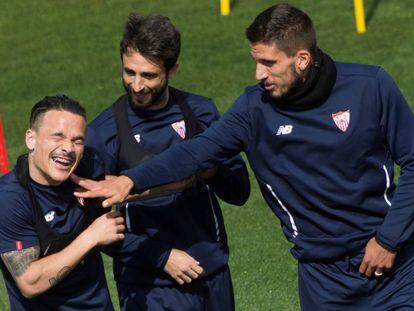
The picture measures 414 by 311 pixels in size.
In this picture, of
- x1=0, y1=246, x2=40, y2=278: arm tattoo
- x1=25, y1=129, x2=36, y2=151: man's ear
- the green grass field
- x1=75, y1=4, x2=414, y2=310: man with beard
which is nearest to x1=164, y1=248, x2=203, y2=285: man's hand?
x1=75, y1=4, x2=414, y2=310: man with beard

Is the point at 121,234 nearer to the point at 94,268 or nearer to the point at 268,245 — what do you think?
the point at 94,268

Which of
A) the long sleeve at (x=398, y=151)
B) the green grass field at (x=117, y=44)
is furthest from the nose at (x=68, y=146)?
the green grass field at (x=117, y=44)

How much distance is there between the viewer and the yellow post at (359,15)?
1665 centimetres

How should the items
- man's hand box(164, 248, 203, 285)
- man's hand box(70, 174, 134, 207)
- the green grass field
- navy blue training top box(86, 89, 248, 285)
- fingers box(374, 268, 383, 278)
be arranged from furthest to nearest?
the green grass field → navy blue training top box(86, 89, 248, 285) → man's hand box(164, 248, 203, 285) → fingers box(374, 268, 383, 278) → man's hand box(70, 174, 134, 207)

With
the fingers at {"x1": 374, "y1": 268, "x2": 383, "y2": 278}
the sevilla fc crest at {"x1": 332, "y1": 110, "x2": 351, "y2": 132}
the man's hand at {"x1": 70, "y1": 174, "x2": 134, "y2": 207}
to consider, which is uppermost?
the sevilla fc crest at {"x1": 332, "y1": 110, "x2": 351, "y2": 132}

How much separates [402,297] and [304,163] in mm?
935

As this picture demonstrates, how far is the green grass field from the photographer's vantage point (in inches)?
632

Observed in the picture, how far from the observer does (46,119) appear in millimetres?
6363

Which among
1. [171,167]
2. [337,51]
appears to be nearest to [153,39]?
[171,167]

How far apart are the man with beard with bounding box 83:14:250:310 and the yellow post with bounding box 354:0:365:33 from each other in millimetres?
9865

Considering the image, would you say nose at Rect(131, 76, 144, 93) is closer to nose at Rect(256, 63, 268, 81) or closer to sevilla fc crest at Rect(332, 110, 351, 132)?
nose at Rect(256, 63, 268, 81)

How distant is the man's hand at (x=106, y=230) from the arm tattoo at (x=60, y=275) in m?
0.22

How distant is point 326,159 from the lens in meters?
6.38

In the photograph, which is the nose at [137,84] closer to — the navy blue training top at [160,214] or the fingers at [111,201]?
the navy blue training top at [160,214]
